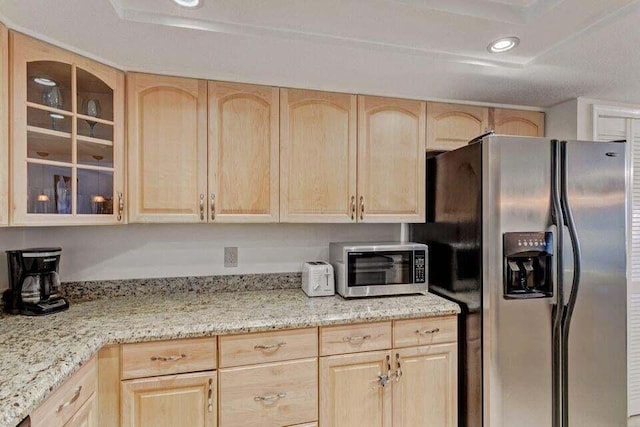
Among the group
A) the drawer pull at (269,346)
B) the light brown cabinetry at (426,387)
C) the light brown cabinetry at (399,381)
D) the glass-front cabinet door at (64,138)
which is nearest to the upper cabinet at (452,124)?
the light brown cabinetry at (399,381)

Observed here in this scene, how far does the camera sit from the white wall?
6.61 feet

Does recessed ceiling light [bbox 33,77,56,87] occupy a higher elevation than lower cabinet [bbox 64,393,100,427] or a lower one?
higher

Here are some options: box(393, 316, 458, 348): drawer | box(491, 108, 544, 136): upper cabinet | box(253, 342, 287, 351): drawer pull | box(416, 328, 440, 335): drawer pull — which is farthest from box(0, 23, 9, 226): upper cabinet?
box(491, 108, 544, 136): upper cabinet

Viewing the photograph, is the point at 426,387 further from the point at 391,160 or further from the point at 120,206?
the point at 120,206

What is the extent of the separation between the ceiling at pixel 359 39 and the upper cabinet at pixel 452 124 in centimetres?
22

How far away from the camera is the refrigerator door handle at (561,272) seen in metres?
1.79

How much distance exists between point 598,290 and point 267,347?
172 cm

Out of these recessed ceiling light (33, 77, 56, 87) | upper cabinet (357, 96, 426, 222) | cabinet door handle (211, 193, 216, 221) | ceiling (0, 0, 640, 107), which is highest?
ceiling (0, 0, 640, 107)

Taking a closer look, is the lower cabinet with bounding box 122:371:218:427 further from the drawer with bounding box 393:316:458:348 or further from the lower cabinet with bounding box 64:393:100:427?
the drawer with bounding box 393:316:458:348

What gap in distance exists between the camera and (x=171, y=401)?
1546 millimetres

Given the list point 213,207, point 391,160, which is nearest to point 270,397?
point 213,207

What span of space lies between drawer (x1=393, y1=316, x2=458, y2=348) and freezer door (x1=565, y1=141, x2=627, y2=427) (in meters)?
0.58

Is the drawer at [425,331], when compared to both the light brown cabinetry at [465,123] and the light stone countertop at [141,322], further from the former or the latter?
the light brown cabinetry at [465,123]

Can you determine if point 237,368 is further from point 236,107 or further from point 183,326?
point 236,107
